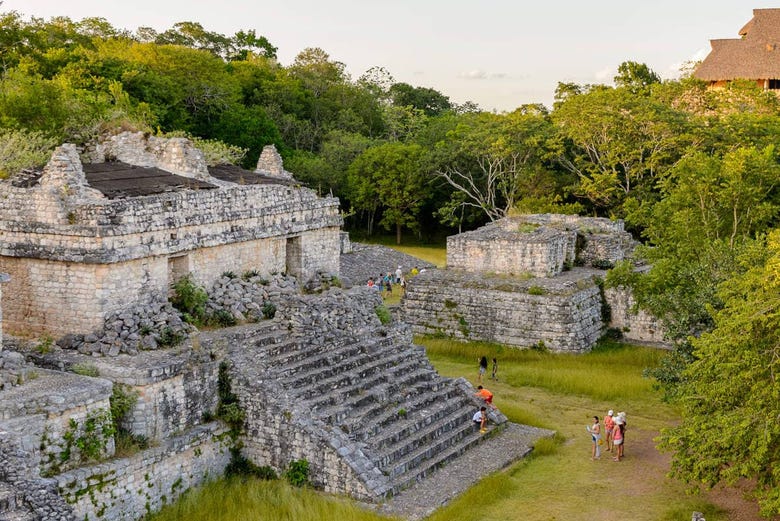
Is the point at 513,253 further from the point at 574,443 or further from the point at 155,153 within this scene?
the point at 155,153

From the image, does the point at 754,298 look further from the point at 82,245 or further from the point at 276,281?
the point at 82,245

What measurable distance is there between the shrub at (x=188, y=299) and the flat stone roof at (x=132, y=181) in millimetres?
1632

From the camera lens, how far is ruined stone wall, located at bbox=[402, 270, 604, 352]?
2281 cm

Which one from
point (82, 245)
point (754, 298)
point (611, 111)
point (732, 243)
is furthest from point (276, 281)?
point (611, 111)

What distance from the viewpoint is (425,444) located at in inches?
555

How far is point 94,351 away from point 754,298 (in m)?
9.54

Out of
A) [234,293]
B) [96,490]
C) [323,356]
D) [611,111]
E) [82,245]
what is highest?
[611,111]

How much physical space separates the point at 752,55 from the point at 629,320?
104ft

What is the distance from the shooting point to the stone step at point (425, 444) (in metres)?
13.1

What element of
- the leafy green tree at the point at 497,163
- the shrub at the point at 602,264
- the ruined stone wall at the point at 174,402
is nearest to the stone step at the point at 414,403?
the ruined stone wall at the point at 174,402

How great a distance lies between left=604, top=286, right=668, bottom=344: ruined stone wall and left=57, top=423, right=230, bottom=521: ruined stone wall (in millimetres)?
14262

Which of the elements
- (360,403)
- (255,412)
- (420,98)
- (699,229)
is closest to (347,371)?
(360,403)

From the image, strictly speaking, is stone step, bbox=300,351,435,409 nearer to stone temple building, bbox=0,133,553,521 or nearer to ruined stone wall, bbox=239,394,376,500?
stone temple building, bbox=0,133,553,521

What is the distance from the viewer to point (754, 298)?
12078 mm
